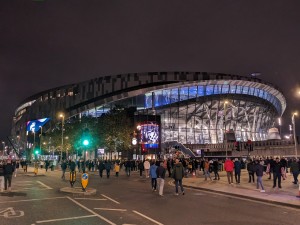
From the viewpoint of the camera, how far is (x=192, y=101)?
94.8m

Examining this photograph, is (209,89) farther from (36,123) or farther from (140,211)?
(140,211)

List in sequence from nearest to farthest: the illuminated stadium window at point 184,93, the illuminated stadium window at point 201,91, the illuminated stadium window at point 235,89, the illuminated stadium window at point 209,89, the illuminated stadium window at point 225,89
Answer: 1. the illuminated stadium window at point 184,93
2. the illuminated stadium window at point 201,91
3. the illuminated stadium window at point 209,89
4. the illuminated stadium window at point 225,89
5. the illuminated stadium window at point 235,89

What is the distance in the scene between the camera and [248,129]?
107125 mm

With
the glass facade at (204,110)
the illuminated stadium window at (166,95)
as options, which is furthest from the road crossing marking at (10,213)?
the illuminated stadium window at (166,95)

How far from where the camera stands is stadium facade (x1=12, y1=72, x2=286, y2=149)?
92.4 m

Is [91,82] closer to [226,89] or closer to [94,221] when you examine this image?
[226,89]

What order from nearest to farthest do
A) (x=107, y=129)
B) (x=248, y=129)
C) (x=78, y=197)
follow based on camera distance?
(x=78, y=197) < (x=107, y=129) < (x=248, y=129)

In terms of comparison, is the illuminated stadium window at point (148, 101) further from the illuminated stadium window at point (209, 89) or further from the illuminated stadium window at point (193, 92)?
the illuminated stadium window at point (209, 89)

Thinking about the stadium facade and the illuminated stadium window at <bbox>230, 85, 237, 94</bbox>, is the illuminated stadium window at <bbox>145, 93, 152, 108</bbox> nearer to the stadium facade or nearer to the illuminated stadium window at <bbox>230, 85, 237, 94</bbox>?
the stadium facade

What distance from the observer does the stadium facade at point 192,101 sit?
9238cm

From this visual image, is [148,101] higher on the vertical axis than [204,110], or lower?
higher

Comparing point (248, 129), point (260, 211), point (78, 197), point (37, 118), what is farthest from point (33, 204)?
point (37, 118)

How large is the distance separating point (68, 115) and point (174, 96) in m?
33.8

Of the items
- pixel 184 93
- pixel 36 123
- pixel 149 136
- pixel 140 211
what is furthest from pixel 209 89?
pixel 140 211
